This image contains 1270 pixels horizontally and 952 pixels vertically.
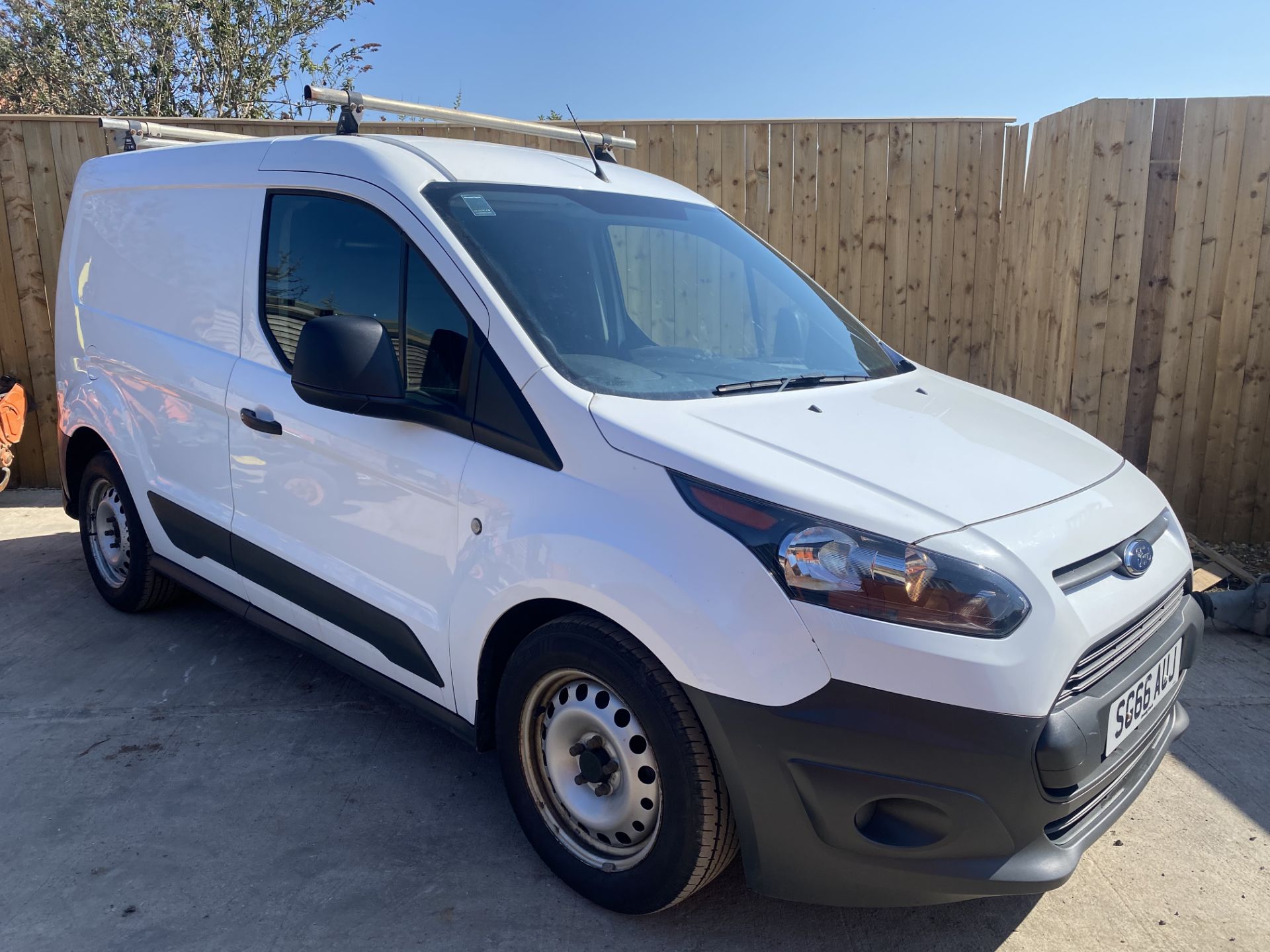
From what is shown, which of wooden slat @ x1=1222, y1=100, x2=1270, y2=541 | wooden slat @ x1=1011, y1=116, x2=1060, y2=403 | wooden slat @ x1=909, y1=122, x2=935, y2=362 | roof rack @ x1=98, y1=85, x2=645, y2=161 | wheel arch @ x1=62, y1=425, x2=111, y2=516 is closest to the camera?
roof rack @ x1=98, y1=85, x2=645, y2=161

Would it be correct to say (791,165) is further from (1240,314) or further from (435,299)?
(435,299)

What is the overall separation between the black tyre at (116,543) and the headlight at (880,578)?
3270mm

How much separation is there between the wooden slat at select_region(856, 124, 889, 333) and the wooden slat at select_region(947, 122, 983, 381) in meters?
0.40

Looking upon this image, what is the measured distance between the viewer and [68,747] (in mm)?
3314

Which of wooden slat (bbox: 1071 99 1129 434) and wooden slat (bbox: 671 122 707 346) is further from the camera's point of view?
wooden slat (bbox: 1071 99 1129 434)

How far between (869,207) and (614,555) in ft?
15.7

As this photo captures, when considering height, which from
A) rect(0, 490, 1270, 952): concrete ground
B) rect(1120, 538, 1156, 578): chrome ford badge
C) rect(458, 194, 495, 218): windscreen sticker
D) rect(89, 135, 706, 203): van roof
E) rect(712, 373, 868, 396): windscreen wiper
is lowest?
rect(0, 490, 1270, 952): concrete ground

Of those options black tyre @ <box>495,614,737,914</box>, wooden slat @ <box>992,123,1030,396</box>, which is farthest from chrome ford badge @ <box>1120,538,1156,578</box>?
wooden slat @ <box>992,123,1030,396</box>

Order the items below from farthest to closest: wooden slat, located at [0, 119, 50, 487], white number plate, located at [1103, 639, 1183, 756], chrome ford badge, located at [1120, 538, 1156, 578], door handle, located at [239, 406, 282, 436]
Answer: wooden slat, located at [0, 119, 50, 487]
door handle, located at [239, 406, 282, 436]
chrome ford badge, located at [1120, 538, 1156, 578]
white number plate, located at [1103, 639, 1183, 756]

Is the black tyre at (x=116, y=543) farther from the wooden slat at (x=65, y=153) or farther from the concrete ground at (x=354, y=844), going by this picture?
the wooden slat at (x=65, y=153)

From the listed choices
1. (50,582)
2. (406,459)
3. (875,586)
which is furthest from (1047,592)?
(50,582)

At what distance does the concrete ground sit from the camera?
2418 mm

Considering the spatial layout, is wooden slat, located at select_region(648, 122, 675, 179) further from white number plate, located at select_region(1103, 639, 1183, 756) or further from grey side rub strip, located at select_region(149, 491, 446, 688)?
white number plate, located at select_region(1103, 639, 1183, 756)

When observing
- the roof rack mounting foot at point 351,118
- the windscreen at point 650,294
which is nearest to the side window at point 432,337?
the windscreen at point 650,294
